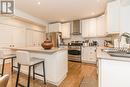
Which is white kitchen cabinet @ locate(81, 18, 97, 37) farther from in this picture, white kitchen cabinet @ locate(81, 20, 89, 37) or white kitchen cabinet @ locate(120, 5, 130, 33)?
white kitchen cabinet @ locate(120, 5, 130, 33)

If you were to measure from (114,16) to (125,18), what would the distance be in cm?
31

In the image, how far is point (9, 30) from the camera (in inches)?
189

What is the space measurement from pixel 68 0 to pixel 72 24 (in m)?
2.92

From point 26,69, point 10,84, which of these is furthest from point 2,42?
point 10,84

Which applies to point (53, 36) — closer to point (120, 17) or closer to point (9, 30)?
point (9, 30)

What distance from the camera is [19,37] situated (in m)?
5.32

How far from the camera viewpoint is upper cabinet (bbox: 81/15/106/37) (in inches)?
192

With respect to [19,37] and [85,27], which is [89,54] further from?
[19,37]

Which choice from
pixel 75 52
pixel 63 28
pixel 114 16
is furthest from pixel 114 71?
pixel 63 28

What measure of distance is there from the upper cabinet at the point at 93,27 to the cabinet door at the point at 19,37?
10.9 ft

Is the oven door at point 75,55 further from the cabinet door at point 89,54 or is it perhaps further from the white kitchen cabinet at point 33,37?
the white kitchen cabinet at point 33,37

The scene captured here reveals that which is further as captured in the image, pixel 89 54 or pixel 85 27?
pixel 85 27

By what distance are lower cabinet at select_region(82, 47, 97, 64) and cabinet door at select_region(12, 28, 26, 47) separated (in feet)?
10.9

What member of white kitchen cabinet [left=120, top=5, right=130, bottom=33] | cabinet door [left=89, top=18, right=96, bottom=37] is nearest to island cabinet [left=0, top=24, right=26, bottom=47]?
cabinet door [left=89, top=18, right=96, bottom=37]
